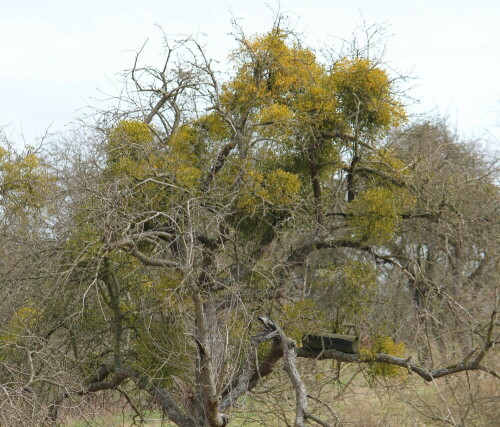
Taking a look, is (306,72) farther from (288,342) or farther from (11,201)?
(11,201)

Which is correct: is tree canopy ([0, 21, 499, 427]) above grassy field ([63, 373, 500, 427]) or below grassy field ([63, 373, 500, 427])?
above

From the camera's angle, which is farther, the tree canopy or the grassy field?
the grassy field

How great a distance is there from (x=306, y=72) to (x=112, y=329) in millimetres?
4467

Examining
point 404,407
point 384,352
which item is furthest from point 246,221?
point 404,407

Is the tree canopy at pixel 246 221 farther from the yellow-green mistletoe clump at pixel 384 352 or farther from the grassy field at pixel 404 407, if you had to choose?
the grassy field at pixel 404 407

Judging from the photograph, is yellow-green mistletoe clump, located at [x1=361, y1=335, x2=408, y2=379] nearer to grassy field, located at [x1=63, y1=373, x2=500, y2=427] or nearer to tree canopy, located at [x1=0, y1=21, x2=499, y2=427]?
tree canopy, located at [x1=0, y1=21, x2=499, y2=427]

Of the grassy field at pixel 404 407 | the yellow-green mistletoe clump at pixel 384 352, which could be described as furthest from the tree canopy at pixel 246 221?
the grassy field at pixel 404 407

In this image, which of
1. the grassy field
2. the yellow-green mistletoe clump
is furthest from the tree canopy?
the grassy field

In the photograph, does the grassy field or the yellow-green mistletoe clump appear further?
the grassy field

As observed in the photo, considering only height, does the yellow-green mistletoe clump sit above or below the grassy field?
above

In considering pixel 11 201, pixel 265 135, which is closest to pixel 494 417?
pixel 265 135

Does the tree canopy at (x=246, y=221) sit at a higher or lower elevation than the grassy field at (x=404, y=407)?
higher

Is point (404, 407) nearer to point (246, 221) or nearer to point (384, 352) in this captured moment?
point (384, 352)

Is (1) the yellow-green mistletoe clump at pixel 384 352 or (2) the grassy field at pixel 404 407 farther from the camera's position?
(2) the grassy field at pixel 404 407
